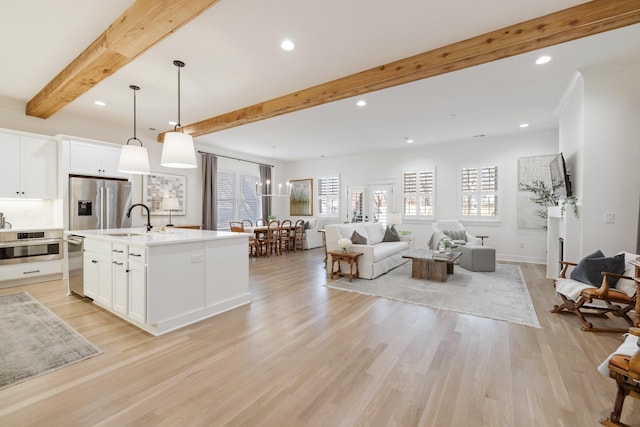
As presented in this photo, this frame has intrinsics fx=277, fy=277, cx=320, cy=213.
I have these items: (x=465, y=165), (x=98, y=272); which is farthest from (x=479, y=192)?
(x=98, y=272)

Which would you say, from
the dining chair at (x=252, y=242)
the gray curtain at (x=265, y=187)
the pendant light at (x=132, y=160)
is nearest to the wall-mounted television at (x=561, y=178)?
the pendant light at (x=132, y=160)

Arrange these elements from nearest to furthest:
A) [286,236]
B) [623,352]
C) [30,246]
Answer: [623,352], [30,246], [286,236]

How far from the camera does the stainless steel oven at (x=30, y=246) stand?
4.31m

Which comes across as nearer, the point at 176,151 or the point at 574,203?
the point at 176,151

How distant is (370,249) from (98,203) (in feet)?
16.9

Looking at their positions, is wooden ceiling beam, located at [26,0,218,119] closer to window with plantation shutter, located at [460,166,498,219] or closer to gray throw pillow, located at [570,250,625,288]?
gray throw pillow, located at [570,250,625,288]

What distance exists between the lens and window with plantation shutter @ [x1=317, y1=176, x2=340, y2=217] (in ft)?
31.4

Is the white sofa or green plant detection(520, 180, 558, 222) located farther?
Result: green plant detection(520, 180, 558, 222)

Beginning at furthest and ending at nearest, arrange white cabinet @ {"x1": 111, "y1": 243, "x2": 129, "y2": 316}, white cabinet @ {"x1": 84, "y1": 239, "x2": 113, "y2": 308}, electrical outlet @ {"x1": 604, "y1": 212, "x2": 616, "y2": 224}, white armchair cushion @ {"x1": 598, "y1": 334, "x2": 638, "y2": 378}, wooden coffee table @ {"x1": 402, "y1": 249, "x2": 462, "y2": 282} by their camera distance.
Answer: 1. wooden coffee table @ {"x1": 402, "y1": 249, "x2": 462, "y2": 282}
2. electrical outlet @ {"x1": 604, "y1": 212, "x2": 616, "y2": 224}
3. white cabinet @ {"x1": 84, "y1": 239, "x2": 113, "y2": 308}
4. white cabinet @ {"x1": 111, "y1": 243, "x2": 129, "y2": 316}
5. white armchair cushion @ {"x1": 598, "y1": 334, "x2": 638, "y2": 378}

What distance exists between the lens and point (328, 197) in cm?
975

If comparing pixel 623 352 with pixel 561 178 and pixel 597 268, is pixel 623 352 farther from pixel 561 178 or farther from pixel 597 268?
pixel 561 178

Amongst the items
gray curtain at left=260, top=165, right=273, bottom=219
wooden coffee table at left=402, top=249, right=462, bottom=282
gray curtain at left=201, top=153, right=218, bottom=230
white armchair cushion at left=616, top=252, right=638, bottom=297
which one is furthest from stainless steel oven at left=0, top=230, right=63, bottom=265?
white armchair cushion at left=616, top=252, right=638, bottom=297

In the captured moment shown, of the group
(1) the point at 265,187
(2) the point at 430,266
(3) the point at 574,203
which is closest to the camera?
(3) the point at 574,203

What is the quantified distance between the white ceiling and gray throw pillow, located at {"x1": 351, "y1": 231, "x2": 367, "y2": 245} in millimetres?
2317
